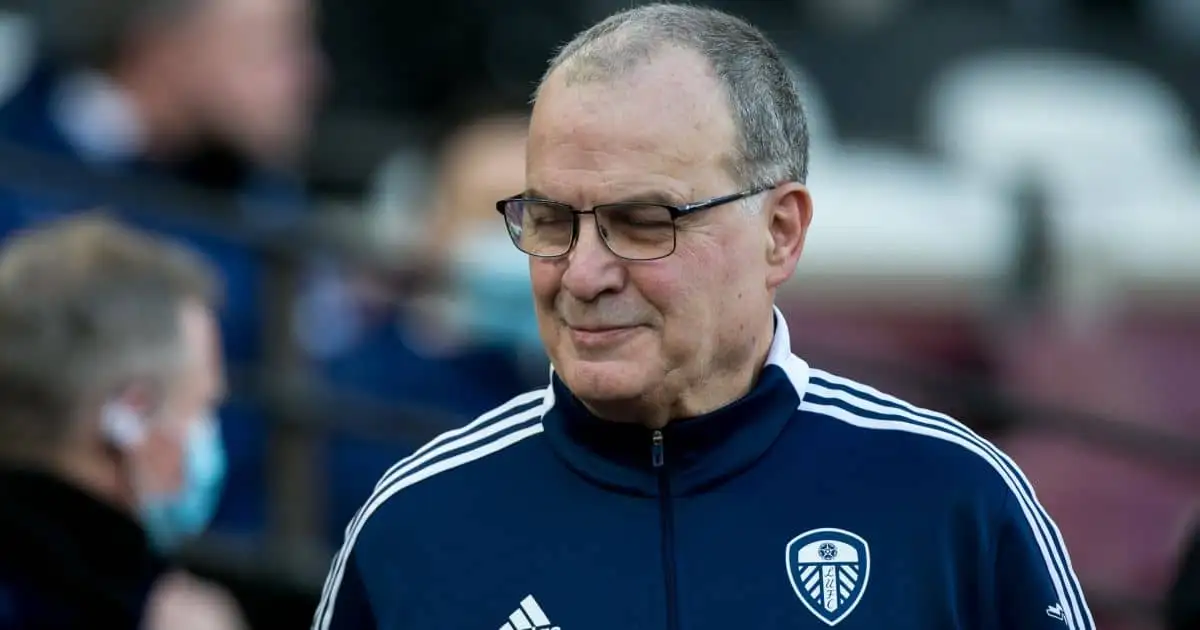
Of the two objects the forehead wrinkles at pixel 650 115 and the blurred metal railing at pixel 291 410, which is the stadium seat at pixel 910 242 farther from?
the forehead wrinkles at pixel 650 115

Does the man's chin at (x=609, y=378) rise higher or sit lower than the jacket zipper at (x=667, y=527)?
higher

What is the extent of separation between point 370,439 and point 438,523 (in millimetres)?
3042

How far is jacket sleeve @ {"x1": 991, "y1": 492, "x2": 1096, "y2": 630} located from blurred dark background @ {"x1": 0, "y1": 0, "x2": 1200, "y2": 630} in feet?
9.66

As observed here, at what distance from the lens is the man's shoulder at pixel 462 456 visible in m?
3.05

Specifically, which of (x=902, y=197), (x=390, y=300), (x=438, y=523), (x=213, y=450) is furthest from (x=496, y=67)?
(x=438, y=523)

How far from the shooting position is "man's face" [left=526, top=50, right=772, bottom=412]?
110 inches

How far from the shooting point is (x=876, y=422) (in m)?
2.99

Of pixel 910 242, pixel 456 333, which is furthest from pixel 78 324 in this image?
pixel 910 242

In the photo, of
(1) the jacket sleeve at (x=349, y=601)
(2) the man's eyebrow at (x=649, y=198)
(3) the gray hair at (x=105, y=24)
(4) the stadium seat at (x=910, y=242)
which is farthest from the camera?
(4) the stadium seat at (x=910, y=242)

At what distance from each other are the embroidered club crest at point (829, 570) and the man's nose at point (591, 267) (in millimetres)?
465

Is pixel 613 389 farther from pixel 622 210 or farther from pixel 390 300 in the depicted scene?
pixel 390 300

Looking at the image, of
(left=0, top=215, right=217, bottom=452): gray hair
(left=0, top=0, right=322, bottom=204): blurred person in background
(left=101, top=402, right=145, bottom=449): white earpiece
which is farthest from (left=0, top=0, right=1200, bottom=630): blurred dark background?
(left=101, top=402, right=145, bottom=449): white earpiece

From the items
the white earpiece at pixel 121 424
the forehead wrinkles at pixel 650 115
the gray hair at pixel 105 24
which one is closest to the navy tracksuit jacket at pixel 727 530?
the forehead wrinkles at pixel 650 115

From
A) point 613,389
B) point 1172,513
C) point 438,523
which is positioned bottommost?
point 1172,513
